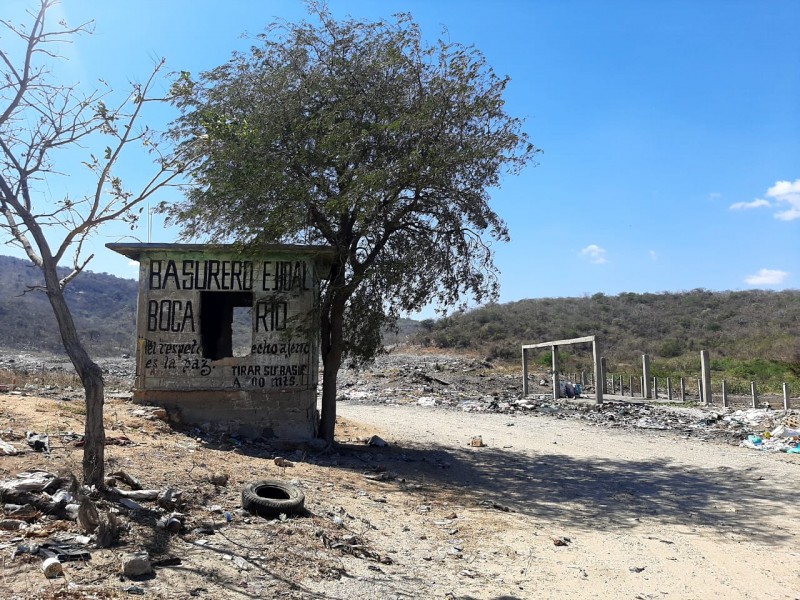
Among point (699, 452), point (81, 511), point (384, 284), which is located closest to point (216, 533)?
point (81, 511)

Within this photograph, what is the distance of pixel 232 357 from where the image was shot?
40.2ft

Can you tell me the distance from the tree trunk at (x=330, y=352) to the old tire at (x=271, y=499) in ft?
17.6

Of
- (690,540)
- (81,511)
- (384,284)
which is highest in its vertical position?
(384,284)

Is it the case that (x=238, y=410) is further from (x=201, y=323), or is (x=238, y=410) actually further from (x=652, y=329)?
(x=652, y=329)

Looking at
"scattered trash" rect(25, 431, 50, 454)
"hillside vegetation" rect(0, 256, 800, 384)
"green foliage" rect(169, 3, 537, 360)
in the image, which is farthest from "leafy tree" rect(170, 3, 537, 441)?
"hillside vegetation" rect(0, 256, 800, 384)

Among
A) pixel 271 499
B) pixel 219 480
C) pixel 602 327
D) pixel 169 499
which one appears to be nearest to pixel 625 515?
pixel 271 499

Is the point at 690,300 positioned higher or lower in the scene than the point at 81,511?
higher

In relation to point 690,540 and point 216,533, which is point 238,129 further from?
point 690,540

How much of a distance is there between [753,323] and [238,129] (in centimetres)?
5329

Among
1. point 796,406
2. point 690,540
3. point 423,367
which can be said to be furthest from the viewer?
point 423,367

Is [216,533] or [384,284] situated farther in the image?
[384,284]

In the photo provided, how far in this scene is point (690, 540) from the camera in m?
6.93

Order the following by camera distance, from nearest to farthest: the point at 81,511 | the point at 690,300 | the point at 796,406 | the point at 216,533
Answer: the point at 81,511, the point at 216,533, the point at 796,406, the point at 690,300

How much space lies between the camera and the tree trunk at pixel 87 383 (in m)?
5.74
